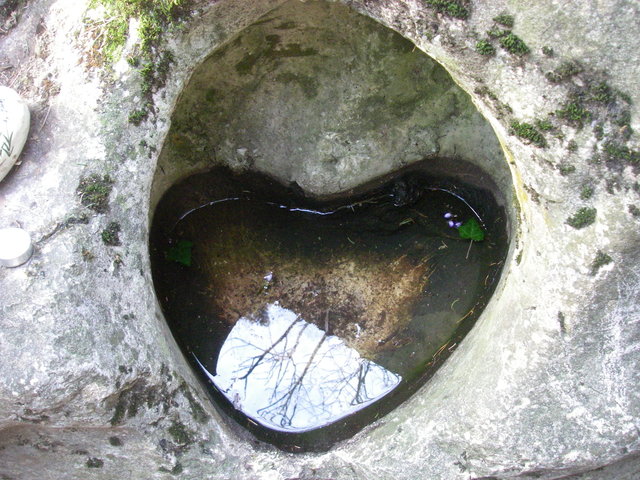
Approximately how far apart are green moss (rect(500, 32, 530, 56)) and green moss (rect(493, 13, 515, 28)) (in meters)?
0.02

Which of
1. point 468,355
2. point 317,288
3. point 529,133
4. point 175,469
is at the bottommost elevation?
point 175,469

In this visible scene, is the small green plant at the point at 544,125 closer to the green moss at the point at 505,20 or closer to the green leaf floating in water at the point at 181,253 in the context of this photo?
the green moss at the point at 505,20

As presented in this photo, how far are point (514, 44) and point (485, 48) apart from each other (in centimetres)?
8

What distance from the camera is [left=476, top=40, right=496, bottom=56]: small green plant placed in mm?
1765

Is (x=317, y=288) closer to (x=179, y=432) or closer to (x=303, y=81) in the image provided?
(x=303, y=81)

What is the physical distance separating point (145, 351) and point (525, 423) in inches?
50.0

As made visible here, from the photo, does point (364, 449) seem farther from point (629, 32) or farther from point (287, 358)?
point (629, 32)

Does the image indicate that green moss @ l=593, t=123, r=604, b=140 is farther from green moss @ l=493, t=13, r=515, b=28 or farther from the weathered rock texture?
green moss @ l=493, t=13, r=515, b=28

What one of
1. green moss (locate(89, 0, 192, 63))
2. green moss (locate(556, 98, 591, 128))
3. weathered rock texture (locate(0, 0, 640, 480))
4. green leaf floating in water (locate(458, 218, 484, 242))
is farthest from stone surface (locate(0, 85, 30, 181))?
green leaf floating in water (locate(458, 218, 484, 242))

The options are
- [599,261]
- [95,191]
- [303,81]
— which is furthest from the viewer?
[303,81]

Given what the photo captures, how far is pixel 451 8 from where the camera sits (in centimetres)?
175

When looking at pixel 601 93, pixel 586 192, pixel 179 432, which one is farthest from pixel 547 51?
pixel 179 432

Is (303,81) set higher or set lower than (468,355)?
higher

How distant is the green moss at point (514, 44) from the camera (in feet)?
5.62
